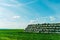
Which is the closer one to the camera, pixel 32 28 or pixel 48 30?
pixel 48 30

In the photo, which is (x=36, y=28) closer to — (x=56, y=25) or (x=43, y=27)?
(x=43, y=27)

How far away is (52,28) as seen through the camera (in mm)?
45969

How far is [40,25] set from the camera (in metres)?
48.9

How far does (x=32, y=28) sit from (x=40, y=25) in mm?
2775

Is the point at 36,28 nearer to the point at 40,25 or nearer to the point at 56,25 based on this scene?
the point at 40,25

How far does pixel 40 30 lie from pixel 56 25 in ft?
15.6

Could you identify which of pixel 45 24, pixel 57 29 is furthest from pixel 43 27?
pixel 57 29

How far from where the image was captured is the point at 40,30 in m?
47.5

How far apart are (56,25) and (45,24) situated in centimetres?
350

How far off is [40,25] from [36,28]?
56.1 inches

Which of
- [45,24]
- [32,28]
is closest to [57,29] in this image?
[45,24]

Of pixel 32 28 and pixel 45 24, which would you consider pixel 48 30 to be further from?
pixel 32 28

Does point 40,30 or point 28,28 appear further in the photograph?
point 28,28

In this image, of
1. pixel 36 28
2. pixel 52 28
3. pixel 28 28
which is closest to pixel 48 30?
pixel 52 28
